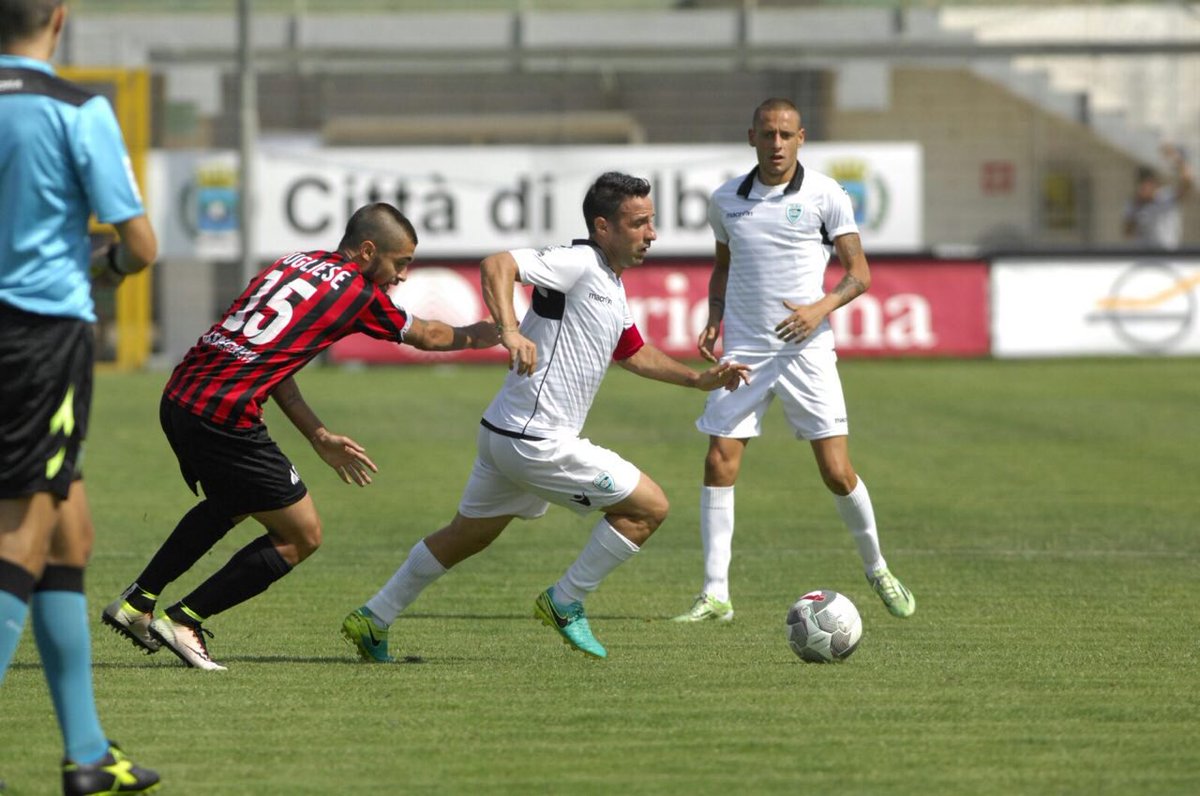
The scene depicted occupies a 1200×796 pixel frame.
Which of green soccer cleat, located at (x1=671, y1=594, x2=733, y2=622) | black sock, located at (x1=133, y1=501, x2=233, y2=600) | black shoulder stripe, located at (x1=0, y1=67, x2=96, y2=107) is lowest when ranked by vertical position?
green soccer cleat, located at (x1=671, y1=594, x2=733, y2=622)

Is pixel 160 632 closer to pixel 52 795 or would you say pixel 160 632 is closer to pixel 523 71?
pixel 52 795

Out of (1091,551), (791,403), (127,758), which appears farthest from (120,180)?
(1091,551)

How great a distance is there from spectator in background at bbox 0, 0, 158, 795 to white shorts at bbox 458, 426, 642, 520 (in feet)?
6.97

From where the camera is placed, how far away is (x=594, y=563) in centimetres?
703

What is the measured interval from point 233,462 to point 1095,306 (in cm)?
1853

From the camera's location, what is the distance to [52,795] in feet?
16.5

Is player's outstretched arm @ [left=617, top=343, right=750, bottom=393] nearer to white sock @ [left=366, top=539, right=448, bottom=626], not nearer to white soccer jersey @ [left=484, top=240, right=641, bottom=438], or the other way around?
white soccer jersey @ [left=484, top=240, right=641, bottom=438]

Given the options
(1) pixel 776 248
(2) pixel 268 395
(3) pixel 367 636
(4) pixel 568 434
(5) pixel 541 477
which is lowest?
(3) pixel 367 636

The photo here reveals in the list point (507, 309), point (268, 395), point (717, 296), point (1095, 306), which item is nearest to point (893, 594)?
point (717, 296)

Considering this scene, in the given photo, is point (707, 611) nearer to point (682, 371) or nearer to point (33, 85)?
point (682, 371)

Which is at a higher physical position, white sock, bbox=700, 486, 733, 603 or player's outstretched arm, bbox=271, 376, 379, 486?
player's outstretched arm, bbox=271, 376, 379, 486

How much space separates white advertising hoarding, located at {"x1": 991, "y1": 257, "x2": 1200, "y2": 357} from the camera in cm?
2356

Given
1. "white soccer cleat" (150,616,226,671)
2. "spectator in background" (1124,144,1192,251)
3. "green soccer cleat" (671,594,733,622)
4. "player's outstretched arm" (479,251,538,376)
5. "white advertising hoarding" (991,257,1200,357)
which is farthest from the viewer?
"spectator in background" (1124,144,1192,251)

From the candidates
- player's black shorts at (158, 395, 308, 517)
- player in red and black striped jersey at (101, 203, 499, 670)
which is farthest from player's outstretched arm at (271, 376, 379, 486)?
player's black shorts at (158, 395, 308, 517)
